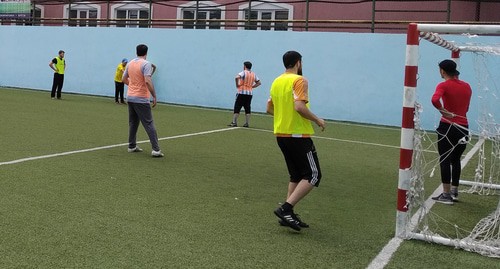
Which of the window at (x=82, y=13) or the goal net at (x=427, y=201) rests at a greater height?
the window at (x=82, y=13)

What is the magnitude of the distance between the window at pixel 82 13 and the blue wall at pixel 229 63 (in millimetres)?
1217

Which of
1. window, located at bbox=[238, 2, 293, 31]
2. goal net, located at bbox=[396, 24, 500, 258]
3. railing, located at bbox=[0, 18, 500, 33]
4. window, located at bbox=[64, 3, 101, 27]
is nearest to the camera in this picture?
goal net, located at bbox=[396, 24, 500, 258]

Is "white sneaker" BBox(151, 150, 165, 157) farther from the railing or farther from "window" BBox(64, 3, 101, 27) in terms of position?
"window" BBox(64, 3, 101, 27)

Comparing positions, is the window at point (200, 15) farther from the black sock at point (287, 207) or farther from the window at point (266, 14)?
the black sock at point (287, 207)

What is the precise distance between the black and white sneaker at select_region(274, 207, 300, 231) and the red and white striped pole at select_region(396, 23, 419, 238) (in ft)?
3.41

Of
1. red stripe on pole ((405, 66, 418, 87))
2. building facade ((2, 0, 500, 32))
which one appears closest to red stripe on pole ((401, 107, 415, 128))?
red stripe on pole ((405, 66, 418, 87))

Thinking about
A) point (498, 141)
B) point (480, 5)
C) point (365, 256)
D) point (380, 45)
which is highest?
point (480, 5)

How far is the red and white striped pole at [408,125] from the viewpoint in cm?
577

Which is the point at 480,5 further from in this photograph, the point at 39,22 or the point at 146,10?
the point at 39,22

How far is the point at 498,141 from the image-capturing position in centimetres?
693

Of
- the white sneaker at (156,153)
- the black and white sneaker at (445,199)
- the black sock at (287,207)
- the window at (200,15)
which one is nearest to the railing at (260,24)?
the window at (200,15)

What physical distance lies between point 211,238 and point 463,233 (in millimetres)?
2714

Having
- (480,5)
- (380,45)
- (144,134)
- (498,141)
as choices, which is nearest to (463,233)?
(498,141)

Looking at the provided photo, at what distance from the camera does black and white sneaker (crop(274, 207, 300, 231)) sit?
5742 mm
